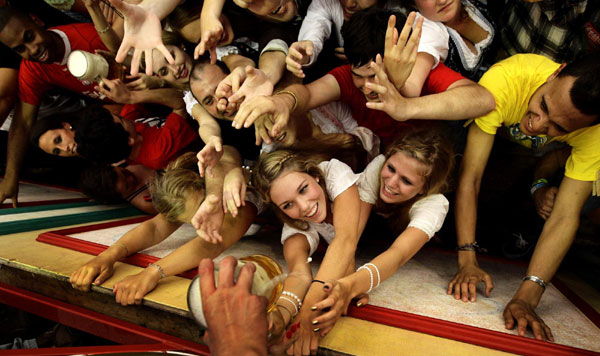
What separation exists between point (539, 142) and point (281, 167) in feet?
3.44

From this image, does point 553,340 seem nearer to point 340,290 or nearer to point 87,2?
point 340,290

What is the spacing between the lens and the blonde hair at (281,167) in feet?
4.06

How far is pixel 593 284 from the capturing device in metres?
1.36

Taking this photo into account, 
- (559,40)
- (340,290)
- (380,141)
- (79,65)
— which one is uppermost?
(559,40)

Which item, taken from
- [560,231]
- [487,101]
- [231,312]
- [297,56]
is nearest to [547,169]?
[560,231]

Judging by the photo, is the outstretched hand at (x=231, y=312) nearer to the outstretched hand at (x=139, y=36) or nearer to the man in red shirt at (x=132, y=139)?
the outstretched hand at (x=139, y=36)

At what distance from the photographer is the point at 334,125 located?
160 cm

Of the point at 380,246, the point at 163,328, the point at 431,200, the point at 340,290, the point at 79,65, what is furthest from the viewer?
the point at 380,246

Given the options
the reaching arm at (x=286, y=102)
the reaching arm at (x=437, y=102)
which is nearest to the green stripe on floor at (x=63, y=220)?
the reaching arm at (x=286, y=102)

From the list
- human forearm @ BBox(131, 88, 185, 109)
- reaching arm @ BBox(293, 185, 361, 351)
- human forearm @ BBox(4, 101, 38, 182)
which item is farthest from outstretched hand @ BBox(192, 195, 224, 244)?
human forearm @ BBox(4, 101, 38, 182)

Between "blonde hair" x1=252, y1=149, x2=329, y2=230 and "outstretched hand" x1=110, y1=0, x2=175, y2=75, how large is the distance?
19.4 inches

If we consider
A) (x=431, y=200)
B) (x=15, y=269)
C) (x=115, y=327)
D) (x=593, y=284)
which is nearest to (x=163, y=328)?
(x=115, y=327)

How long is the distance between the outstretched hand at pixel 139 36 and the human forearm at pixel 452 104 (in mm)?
869

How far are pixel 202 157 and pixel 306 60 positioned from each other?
0.53 meters
